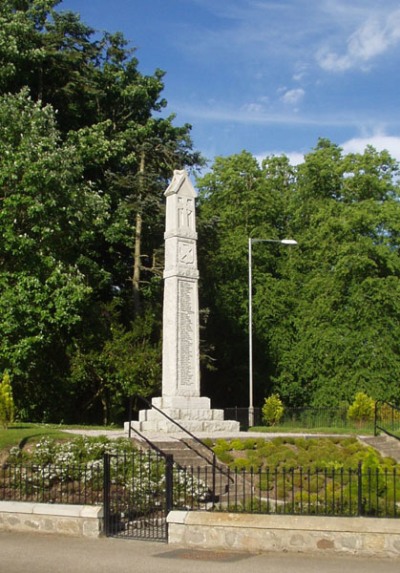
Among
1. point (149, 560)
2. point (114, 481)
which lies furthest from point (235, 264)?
point (149, 560)

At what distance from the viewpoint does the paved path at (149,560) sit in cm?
917

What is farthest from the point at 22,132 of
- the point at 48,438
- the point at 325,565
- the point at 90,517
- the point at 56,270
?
the point at 325,565

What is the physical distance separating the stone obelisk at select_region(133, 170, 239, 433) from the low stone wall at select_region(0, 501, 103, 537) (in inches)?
344

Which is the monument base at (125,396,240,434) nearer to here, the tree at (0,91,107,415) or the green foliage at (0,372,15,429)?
the green foliage at (0,372,15,429)

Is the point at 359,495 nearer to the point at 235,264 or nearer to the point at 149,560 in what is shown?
the point at 149,560

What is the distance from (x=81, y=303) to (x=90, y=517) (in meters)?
15.1

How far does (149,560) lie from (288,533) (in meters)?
1.92

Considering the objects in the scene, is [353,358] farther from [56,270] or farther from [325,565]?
[325,565]

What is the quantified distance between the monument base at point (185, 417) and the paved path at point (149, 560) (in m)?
9.81

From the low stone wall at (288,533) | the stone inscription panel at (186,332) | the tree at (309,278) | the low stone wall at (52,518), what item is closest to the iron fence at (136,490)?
the low stone wall at (52,518)

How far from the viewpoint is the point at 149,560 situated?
Result: 9719 mm

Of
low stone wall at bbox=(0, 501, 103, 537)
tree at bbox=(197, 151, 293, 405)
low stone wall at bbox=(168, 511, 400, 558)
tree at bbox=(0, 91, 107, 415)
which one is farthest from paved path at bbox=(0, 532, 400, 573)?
tree at bbox=(197, 151, 293, 405)

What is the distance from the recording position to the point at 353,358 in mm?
36719

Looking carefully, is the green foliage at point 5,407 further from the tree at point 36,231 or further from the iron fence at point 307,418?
the iron fence at point 307,418
